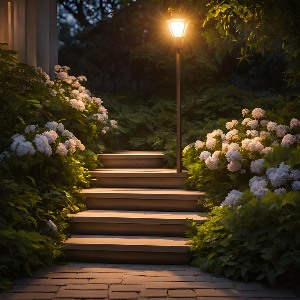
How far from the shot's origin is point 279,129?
27.0 ft

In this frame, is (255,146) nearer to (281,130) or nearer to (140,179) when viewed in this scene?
(281,130)

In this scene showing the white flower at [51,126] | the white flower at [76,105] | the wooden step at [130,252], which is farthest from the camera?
the white flower at [76,105]

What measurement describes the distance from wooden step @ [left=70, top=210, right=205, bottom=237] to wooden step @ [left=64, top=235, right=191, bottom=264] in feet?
1.42

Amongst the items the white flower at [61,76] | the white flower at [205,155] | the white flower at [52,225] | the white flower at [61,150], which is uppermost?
the white flower at [61,76]

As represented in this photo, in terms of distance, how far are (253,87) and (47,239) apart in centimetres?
1233

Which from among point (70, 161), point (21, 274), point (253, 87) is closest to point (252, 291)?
point (21, 274)

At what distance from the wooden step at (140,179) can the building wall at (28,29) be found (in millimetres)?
2556

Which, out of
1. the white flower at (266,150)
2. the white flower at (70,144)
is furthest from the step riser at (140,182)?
the white flower at (266,150)

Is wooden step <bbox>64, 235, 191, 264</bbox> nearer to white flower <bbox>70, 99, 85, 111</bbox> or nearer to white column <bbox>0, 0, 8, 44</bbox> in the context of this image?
white flower <bbox>70, 99, 85, 111</bbox>

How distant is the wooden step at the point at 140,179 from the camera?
888cm

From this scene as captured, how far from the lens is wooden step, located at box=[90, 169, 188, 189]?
8883 millimetres

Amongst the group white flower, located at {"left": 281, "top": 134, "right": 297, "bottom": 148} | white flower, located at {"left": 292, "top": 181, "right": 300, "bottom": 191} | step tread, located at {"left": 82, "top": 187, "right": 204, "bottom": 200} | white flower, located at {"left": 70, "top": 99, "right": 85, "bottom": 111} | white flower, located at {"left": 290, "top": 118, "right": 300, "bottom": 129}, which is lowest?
step tread, located at {"left": 82, "top": 187, "right": 204, "bottom": 200}

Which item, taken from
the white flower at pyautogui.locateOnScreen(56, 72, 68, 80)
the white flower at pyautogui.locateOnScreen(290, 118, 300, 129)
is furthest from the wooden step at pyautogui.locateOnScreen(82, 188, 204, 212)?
the white flower at pyautogui.locateOnScreen(56, 72, 68, 80)

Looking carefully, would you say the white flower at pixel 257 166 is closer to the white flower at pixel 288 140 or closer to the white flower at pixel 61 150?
the white flower at pixel 288 140
